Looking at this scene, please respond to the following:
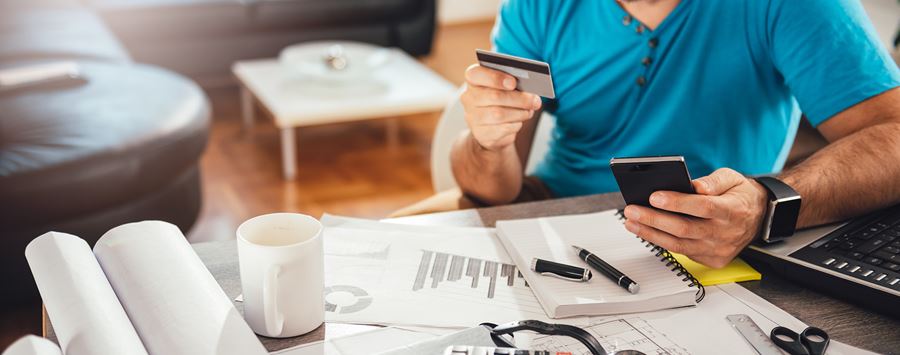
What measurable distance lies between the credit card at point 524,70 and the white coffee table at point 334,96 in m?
1.70

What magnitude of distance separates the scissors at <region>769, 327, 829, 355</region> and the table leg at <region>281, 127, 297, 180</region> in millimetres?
2062

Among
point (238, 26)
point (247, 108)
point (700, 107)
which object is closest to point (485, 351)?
point (700, 107)

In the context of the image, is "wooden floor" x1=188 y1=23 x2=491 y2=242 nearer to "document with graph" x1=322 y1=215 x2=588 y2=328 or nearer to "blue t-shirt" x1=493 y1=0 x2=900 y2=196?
"blue t-shirt" x1=493 y1=0 x2=900 y2=196

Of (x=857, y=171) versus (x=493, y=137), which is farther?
(x=493, y=137)

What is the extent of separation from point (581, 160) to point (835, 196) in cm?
45

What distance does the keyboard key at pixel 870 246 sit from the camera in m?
0.90

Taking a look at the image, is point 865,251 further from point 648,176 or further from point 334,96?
point 334,96

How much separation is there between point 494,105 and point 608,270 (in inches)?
11.0

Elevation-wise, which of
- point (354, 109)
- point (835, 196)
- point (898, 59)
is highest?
point (835, 196)

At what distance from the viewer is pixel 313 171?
2.81 m

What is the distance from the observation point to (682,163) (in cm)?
84

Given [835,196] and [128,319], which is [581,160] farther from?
[128,319]

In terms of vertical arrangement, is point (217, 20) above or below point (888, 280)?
below

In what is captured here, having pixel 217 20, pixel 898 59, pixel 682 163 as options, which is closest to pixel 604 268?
pixel 682 163
